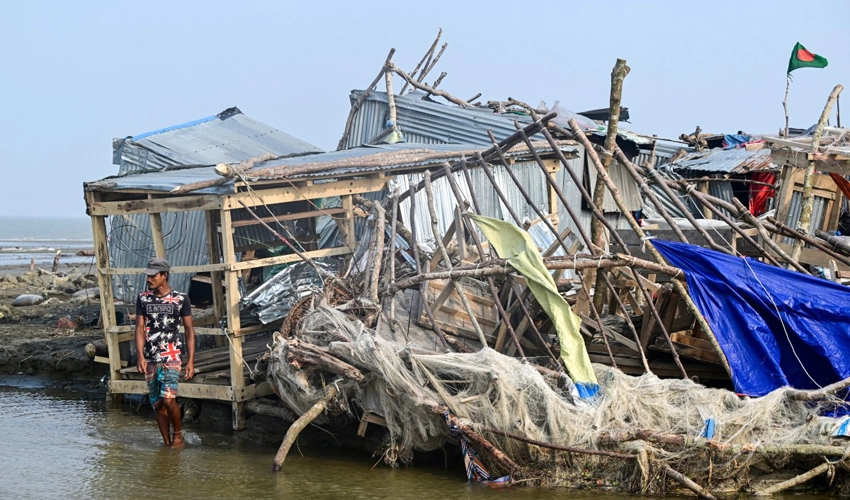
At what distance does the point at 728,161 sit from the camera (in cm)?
1923

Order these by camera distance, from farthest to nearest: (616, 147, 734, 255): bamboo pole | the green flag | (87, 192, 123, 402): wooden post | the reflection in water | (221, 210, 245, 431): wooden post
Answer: the green flag, (87, 192, 123, 402): wooden post, (221, 210, 245, 431): wooden post, (616, 147, 734, 255): bamboo pole, the reflection in water

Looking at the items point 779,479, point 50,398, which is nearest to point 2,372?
point 50,398

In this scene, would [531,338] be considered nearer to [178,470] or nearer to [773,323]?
[773,323]

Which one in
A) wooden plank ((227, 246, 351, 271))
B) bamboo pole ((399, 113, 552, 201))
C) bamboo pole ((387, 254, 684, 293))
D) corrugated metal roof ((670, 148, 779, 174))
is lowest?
wooden plank ((227, 246, 351, 271))

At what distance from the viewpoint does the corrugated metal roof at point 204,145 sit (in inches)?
543

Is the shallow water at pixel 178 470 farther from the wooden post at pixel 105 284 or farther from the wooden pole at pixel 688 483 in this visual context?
the wooden post at pixel 105 284

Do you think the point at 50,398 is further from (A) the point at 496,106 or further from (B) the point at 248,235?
(A) the point at 496,106

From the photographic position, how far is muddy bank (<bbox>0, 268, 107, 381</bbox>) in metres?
13.0

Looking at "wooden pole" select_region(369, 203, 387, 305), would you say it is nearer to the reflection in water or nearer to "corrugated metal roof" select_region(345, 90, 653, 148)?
the reflection in water

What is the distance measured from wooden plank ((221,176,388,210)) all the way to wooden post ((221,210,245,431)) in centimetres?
19

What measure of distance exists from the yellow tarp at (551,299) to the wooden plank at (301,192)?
3.02m

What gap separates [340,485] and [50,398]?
19.3 feet

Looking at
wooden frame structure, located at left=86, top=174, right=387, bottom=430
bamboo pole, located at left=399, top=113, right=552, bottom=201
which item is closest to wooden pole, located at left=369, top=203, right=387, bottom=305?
bamboo pole, located at left=399, top=113, right=552, bottom=201

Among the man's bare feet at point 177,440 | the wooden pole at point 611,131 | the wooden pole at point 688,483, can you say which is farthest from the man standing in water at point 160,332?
the wooden pole at point 688,483
